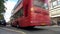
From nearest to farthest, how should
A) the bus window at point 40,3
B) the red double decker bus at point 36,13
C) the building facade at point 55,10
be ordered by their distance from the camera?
the red double decker bus at point 36,13 → the bus window at point 40,3 → the building facade at point 55,10

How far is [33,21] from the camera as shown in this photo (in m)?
19.5

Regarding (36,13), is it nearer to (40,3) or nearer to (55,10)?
(40,3)

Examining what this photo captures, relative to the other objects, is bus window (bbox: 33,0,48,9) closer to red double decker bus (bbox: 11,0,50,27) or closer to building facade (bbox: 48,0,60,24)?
red double decker bus (bbox: 11,0,50,27)

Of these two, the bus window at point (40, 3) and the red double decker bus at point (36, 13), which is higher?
the bus window at point (40, 3)

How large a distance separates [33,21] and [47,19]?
148 centimetres

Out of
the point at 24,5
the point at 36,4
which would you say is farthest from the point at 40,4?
the point at 24,5

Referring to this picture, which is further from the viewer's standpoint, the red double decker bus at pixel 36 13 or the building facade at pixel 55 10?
the building facade at pixel 55 10

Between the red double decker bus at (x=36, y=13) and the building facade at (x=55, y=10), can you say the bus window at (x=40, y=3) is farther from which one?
the building facade at (x=55, y=10)

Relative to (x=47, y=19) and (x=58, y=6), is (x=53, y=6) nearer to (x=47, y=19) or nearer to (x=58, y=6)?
(x=58, y=6)

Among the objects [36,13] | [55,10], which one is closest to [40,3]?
[36,13]

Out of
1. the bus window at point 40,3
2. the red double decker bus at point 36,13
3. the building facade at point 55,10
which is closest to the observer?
the red double decker bus at point 36,13

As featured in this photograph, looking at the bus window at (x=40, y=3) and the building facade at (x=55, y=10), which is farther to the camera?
the building facade at (x=55, y=10)

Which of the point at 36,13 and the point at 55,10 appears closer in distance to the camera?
the point at 36,13

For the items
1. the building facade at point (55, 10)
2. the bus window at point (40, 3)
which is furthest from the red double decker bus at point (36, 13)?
the building facade at point (55, 10)
